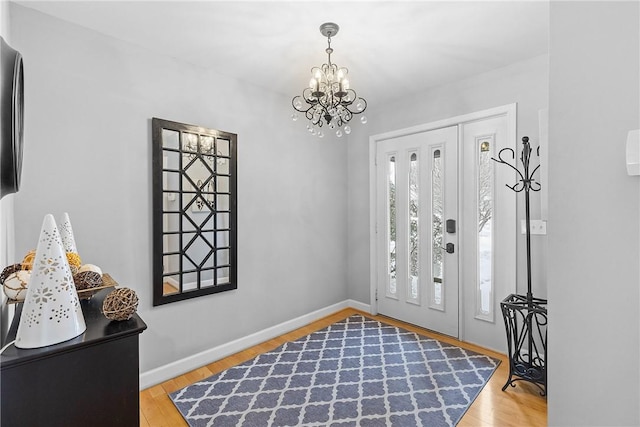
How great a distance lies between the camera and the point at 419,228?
3.37 metres

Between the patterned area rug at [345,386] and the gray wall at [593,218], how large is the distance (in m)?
1.18

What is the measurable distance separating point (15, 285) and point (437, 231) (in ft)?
10.1

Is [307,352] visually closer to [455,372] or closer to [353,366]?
[353,366]

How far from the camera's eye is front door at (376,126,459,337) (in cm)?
314

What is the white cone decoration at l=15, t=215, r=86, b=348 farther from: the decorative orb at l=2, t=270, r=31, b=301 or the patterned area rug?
the patterned area rug

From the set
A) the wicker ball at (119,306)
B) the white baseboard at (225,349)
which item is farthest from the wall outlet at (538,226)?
the wicker ball at (119,306)

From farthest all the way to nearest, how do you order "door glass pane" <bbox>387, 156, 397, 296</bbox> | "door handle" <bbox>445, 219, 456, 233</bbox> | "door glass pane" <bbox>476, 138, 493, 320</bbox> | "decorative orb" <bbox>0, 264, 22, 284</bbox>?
1. "door glass pane" <bbox>387, 156, 397, 296</bbox>
2. "door handle" <bbox>445, 219, 456, 233</bbox>
3. "door glass pane" <bbox>476, 138, 493, 320</bbox>
4. "decorative orb" <bbox>0, 264, 22, 284</bbox>

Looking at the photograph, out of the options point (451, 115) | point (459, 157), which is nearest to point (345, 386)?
point (459, 157)

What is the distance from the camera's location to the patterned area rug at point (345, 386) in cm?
198

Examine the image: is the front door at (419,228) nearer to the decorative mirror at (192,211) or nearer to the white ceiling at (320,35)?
the white ceiling at (320,35)


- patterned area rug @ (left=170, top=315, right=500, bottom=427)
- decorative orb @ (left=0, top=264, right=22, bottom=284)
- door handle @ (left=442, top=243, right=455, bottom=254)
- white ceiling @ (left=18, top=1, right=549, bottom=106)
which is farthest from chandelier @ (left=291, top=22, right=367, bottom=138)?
patterned area rug @ (left=170, top=315, right=500, bottom=427)

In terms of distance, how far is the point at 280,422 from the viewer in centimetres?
194

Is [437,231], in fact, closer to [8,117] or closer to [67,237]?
[67,237]

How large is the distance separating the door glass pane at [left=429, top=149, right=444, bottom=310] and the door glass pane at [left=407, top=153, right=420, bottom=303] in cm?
18
